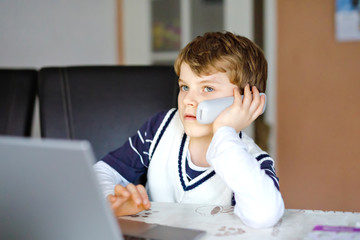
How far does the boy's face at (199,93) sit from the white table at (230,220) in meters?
0.19

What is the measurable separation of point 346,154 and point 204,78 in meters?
1.53

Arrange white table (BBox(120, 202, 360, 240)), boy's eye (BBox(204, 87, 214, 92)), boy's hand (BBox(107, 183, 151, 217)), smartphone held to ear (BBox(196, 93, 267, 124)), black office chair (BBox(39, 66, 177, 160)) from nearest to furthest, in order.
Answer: white table (BBox(120, 202, 360, 240))
boy's hand (BBox(107, 183, 151, 217))
smartphone held to ear (BBox(196, 93, 267, 124))
boy's eye (BBox(204, 87, 214, 92))
black office chair (BBox(39, 66, 177, 160))

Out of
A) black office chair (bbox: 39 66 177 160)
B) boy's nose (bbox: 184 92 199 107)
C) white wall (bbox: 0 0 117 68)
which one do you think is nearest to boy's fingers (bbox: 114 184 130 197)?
boy's nose (bbox: 184 92 199 107)

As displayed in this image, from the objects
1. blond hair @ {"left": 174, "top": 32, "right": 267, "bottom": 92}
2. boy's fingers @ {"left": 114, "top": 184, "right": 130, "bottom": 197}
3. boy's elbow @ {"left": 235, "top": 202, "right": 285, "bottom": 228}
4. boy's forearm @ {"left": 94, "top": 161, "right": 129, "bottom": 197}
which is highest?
blond hair @ {"left": 174, "top": 32, "right": 267, "bottom": 92}

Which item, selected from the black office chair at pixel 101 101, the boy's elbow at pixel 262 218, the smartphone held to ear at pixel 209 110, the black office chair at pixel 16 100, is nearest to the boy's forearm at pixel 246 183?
the boy's elbow at pixel 262 218

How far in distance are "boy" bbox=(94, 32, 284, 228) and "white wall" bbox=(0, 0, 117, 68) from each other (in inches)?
52.7

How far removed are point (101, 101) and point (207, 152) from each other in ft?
2.19

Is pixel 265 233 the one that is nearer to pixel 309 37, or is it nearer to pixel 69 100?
pixel 69 100

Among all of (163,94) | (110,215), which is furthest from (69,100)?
(110,215)

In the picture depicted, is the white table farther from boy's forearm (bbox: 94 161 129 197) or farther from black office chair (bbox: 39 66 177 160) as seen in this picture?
black office chair (bbox: 39 66 177 160)

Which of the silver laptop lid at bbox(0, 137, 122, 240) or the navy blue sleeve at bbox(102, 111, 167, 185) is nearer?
the silver laptop lid at bbox(0, 137, 122, 240)

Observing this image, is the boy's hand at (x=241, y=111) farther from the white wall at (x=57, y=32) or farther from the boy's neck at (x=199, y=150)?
the white wall at (x=57, y=32)

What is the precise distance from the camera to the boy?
0.87 meters

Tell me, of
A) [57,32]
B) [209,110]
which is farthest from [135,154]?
[57,32]
